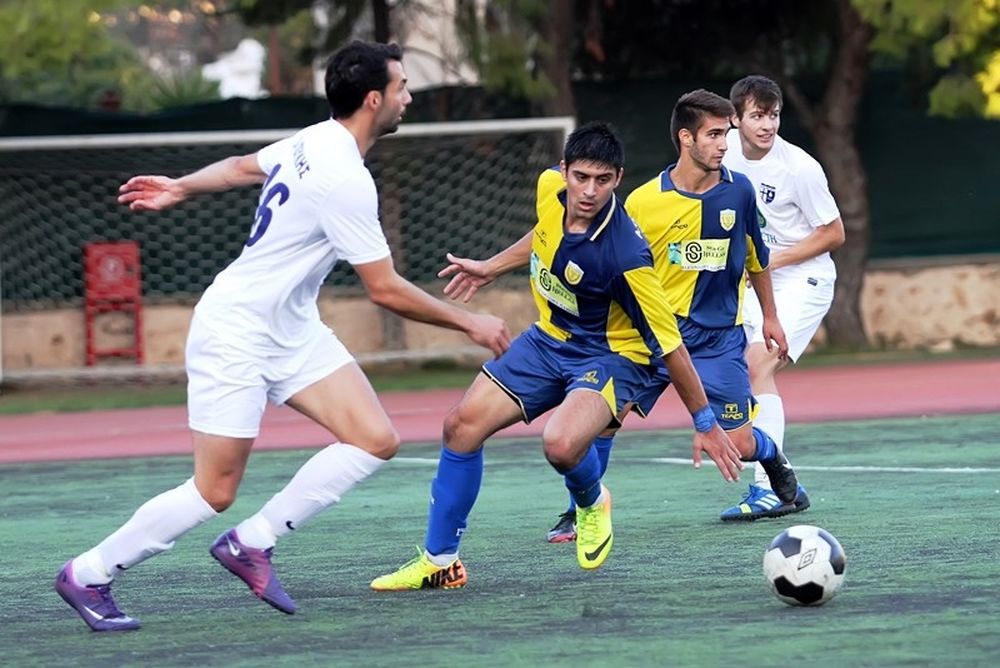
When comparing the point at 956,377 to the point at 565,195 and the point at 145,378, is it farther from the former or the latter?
the point at 565,195

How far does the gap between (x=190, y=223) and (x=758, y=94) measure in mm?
10920

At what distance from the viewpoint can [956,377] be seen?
1608 cm

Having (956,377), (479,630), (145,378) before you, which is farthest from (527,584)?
(145,378)

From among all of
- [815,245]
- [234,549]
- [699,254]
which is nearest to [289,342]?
[234,549]

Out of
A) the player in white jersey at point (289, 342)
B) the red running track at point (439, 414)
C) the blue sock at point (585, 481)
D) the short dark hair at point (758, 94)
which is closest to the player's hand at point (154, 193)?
the player in white jersey at point (289, 342)

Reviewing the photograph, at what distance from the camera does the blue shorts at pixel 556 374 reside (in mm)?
7055

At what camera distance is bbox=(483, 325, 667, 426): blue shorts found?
705cm

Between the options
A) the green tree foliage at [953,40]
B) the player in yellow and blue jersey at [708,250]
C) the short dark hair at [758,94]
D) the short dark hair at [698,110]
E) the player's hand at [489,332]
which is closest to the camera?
the player's hand at [489,332]

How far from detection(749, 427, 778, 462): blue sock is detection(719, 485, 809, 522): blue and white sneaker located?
0.81 feet

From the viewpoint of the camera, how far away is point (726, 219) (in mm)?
7984

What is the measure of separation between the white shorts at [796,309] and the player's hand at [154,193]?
335 cm

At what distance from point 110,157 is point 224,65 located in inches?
1086

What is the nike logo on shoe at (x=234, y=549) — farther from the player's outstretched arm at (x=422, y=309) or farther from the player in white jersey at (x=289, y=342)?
the player's outstretched arm at (x=422, y=309)

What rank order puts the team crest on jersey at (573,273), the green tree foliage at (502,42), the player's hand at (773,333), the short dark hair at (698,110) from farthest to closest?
the green tree foliage at (502,42), the player's hand at (773,333), the short dark hair at (698,110), the team crest on jersey at (573,273)
